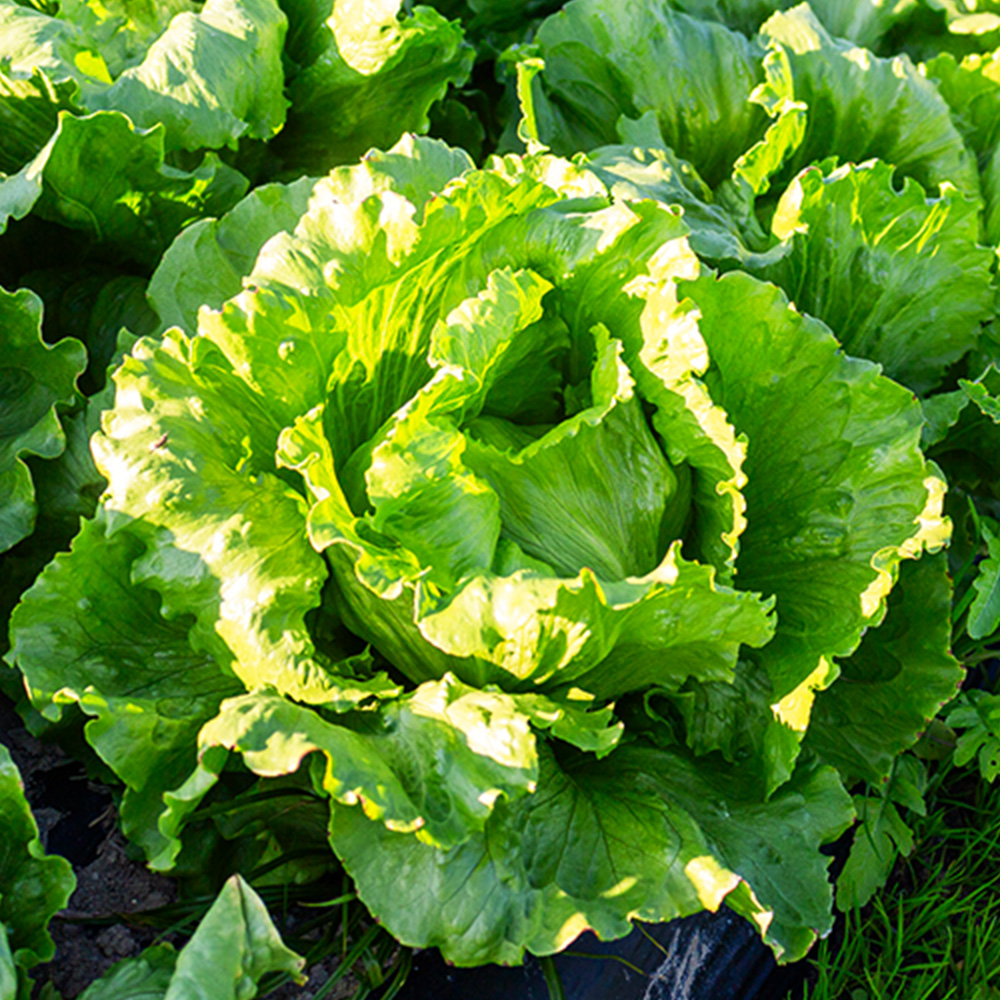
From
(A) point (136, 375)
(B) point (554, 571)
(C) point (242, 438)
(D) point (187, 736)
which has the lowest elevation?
(D) point (187, 736)

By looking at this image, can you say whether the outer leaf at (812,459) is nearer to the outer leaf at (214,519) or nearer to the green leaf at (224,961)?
the outer leaf at (214,519)

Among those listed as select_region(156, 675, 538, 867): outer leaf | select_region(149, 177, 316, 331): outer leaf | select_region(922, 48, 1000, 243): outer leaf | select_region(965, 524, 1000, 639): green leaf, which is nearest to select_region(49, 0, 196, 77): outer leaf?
select_region(149, 177, 316, 331): outer leaf

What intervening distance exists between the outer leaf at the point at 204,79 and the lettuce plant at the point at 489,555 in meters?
0.27

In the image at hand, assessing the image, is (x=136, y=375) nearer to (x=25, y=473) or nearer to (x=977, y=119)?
(x=25, y=473)

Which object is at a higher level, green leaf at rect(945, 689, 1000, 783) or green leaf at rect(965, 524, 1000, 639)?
green leaf at rect(965, 524, 1000, 639)

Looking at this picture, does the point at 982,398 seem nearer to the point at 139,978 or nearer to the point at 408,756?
the point at 408,756

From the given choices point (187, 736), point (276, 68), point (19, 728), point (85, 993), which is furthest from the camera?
point (276, 68)

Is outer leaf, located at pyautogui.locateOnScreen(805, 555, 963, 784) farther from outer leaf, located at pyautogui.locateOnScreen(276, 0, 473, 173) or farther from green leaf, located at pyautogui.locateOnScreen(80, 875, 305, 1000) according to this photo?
outer leaf, located at pyautogui.locateOnScreen(276, 0, 473, 173)

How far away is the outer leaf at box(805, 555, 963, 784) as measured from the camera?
2117 millimetres

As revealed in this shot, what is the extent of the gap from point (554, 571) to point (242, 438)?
1.82 ft

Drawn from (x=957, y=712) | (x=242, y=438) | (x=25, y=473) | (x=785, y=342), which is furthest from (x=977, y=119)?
(x=25, y=473)

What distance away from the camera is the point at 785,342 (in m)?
1.96

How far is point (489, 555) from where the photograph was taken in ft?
5.40

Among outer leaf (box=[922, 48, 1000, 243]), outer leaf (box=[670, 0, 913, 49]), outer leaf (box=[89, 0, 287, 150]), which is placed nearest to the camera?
outer leaf (box=[89, 0, 287, 150])
